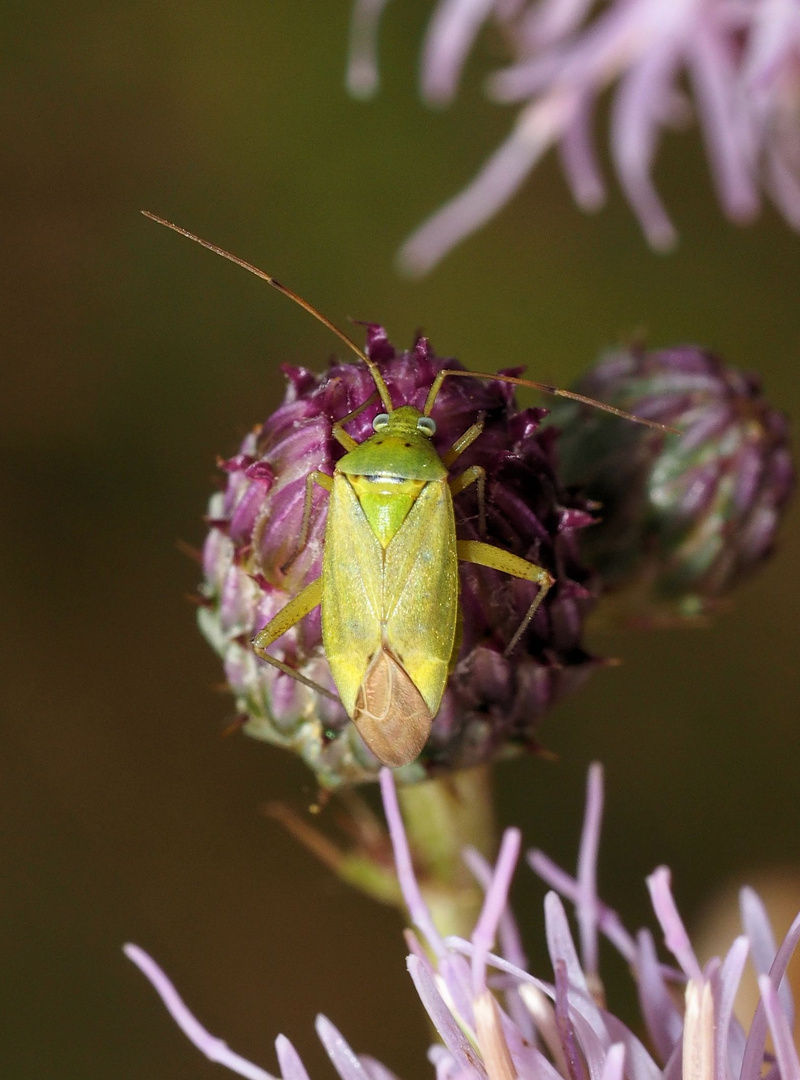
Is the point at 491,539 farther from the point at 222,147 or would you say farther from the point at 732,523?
the point at 222,147

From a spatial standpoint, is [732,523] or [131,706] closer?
[732,523]

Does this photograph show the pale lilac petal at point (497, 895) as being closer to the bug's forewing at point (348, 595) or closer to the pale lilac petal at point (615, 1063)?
the pale lilac petal at point (615, 1063)

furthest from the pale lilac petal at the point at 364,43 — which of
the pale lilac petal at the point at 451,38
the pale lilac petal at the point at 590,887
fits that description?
the pale lilac petal at the point at 590,887

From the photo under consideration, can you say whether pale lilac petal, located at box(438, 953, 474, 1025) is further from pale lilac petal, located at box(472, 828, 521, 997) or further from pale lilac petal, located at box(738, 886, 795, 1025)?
pale lilac petal, located at box(738, 886, 795, 1025)

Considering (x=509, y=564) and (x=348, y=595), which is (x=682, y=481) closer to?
(x=509, y=564)

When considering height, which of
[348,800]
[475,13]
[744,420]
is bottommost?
[348,800]

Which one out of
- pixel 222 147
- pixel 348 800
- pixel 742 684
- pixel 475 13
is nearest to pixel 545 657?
pixel 348 800

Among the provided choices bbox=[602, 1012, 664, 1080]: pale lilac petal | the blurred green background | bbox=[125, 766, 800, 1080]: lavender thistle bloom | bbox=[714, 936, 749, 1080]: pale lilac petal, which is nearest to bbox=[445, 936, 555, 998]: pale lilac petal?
bbox=[125, 766, 800, 1080]: lavender thistle bloom
